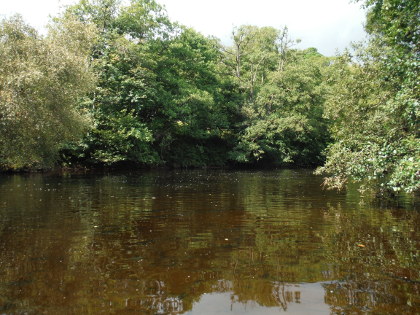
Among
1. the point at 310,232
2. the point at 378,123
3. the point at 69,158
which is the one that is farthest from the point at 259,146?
the point at 310,232

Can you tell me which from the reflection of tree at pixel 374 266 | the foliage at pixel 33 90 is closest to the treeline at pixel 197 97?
the foliage at pixel 33 90

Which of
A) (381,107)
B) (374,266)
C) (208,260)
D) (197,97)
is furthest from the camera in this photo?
(197,97)

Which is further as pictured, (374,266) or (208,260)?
(208,260)

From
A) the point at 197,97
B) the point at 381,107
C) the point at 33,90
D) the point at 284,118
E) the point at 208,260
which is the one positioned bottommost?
the point at 208,260

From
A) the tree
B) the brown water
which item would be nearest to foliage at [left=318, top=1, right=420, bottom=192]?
the brown water

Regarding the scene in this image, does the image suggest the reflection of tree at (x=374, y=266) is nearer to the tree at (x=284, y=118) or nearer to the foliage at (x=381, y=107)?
the foliage at (x=381, y=107)

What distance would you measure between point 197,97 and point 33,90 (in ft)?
76.2

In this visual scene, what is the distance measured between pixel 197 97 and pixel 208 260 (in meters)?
33.9

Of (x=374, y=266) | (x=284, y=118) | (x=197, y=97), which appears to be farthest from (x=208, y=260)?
(x=284, y=118)

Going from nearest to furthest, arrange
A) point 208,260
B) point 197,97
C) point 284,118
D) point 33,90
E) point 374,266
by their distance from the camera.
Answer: point 374,266, point 208,260, point 33,90, point 197,97, point 284,118

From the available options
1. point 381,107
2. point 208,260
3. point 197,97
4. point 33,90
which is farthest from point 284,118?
point 208,260

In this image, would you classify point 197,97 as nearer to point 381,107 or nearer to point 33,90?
point 33,90

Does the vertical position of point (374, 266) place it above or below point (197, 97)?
below

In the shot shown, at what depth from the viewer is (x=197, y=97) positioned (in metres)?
40.1
